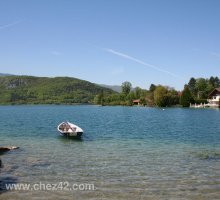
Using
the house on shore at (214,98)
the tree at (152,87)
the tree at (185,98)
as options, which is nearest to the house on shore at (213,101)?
the house on shore at (214,98)

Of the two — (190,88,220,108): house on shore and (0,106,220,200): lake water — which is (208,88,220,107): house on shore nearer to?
(190,88,220,108): house on shore

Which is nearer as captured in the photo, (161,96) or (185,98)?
(185,98)

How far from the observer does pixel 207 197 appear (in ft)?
50.7

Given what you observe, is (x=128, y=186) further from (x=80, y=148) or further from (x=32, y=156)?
(x=80, y=148)

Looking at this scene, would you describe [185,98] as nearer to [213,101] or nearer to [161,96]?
[161,96]

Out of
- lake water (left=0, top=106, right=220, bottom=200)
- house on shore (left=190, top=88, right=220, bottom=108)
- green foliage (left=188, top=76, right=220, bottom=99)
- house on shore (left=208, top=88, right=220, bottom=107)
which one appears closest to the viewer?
lake water (left=0, top=106, right=220, bottom=200)

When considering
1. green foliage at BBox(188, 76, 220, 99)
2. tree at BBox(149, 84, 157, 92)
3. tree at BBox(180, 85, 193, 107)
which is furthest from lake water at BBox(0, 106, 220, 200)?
tree at BBox(149, 84, 157, 92)

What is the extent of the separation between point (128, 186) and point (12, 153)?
13.8m

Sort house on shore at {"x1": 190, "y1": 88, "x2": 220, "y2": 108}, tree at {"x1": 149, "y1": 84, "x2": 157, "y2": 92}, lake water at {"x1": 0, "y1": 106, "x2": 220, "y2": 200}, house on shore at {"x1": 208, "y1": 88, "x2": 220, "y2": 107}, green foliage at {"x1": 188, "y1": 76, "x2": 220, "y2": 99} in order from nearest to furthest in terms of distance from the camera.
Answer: lake water at {"x1": 0, "y1": 106, "x2": 220, "y2": 200} < house on shore at {"x1": 190, "y1": 88, "x2": 220, "y2": 108} < house on shore at {"x1": 208, "y1": 88, "x2": 220, "y2": 107} < green foliage at {"x1": 188, "y1": 76, "x2": 220, "y2": 99} < tree at {"x1": 149, "y1": 84, "x2": 157, "y2": 92}

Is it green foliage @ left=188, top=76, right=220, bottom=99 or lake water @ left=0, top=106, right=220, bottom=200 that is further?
green foliage @ left=188, top=76, right=220, bottom=99

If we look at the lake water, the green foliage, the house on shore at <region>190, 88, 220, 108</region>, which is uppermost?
the green foliage

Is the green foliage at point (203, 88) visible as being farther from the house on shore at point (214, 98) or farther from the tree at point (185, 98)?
the tree at point (185, 98)

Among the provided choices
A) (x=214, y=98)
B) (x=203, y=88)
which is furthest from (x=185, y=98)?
(x=203, y=88)

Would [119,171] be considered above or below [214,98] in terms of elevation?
below
